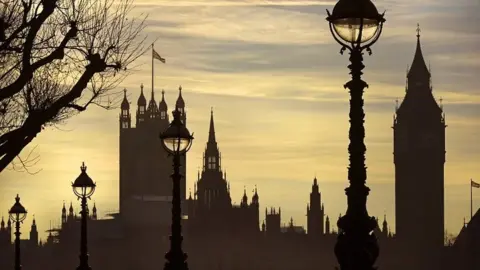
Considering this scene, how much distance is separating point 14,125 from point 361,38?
12054 mm

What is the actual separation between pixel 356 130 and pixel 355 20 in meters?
1.21

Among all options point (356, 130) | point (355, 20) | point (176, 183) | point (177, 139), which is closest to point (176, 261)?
point (176, 183)

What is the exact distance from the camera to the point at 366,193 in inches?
703

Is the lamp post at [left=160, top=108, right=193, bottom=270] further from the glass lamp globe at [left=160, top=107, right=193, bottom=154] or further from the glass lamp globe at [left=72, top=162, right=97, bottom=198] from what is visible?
the glass lamp globe at [left=72, top=162, right=97, bottom=198]

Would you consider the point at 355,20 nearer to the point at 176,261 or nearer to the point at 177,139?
the point at 177,139

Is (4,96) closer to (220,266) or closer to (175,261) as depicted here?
(175,261)

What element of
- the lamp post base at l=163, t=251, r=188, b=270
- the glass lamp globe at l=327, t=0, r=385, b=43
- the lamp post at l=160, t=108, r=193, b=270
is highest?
the glass lamp globe at l=327, t=0, r=385, b=43

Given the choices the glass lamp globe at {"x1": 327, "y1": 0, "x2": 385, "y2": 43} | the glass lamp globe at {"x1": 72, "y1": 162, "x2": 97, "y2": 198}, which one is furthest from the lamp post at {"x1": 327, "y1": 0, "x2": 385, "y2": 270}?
the glass lamp globe at {"x1": 72, "y1": 162, "x2": 97, "y2": 198}

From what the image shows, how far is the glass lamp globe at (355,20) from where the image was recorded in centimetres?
1800

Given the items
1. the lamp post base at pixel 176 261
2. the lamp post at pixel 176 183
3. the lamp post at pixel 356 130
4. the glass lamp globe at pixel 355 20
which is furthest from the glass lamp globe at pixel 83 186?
the glass lamp globe at pixel 355 20

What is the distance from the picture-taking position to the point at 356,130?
59.5 ft

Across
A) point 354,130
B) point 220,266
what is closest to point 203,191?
point 220,266

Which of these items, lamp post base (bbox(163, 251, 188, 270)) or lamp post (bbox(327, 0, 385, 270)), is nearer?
lamp post (bbox(327, 0, 385, 270))

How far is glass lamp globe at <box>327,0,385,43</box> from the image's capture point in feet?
59.1
